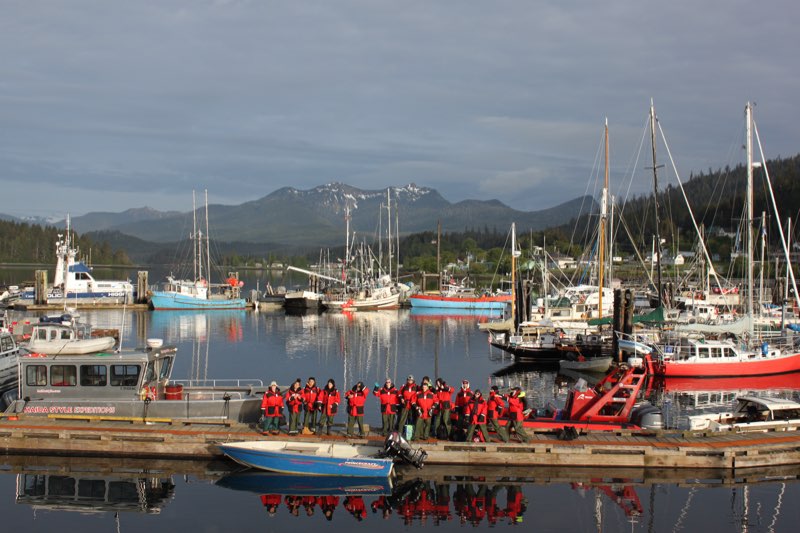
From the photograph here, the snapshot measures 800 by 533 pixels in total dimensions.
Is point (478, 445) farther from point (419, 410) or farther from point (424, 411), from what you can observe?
point (419, 410)

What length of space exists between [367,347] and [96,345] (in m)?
33.6

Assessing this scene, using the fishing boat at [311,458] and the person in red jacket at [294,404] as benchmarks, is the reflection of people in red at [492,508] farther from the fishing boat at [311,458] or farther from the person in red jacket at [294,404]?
the person in red jacket at [294,404]

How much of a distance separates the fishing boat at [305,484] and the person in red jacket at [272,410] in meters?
1.68

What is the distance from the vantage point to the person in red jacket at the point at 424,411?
86.9 ft

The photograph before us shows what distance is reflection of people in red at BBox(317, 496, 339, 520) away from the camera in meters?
23.6

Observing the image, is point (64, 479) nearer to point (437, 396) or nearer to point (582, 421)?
point (437, 396)

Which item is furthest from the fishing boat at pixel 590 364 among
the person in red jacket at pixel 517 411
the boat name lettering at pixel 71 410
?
the boat name lettering at pixel 71 410

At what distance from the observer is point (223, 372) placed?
53156 millimetres

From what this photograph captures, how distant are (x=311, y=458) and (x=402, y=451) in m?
2.87

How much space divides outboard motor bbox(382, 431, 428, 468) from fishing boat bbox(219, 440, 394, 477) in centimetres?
27

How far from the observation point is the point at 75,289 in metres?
100

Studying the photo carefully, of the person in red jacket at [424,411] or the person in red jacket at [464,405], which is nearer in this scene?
the person in red jacket at [424,411]

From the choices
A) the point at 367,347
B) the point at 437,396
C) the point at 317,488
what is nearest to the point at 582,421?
the point at 437,396

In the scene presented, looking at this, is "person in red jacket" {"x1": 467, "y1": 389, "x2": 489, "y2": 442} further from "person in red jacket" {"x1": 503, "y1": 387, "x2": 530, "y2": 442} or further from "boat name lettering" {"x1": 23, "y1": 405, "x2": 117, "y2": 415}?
"boat name lettering" {"x1": 23, "y1": 405, "x2": 117, "y2": 415}
